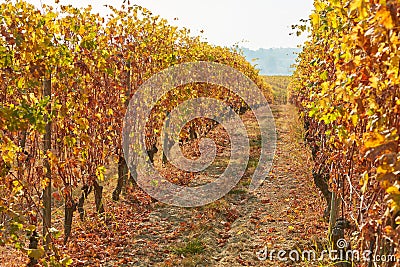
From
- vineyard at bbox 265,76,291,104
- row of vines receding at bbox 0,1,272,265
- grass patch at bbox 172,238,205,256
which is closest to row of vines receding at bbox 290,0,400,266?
row of vines receding at bbox 0,1,272,265

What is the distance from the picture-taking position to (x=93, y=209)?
7.92m

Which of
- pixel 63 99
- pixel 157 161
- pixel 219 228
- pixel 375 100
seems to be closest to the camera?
pixel 375 100

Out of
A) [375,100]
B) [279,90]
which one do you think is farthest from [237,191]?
[279,90]

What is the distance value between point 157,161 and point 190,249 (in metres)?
5.77

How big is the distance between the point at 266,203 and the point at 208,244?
7.00 feet

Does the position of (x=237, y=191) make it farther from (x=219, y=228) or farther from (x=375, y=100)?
(x=375, y=100)

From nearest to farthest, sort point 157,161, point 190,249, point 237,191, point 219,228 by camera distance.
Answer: point 190,249 < point 219,228 < point 237,191 < point 157,161

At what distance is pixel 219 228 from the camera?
7012 mm

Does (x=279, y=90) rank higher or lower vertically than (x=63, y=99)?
higher

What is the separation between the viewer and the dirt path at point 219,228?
5.89 metres

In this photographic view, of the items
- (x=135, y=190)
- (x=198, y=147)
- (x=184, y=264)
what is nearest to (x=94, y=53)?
(x=184, y=264)

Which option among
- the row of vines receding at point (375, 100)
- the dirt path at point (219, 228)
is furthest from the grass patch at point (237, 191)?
the row of vines receding at point (375, 100)

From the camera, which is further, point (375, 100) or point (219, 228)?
point (219, 228)

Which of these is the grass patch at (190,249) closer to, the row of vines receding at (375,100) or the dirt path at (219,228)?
the dirt path at (219,228)
